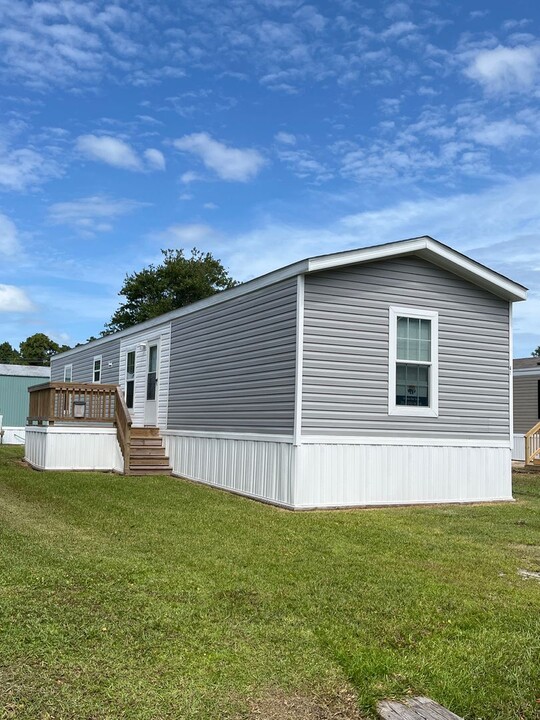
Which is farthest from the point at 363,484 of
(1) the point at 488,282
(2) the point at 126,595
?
(2) the point at 126,595

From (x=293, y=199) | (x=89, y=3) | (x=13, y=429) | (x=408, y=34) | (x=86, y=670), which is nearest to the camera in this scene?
(x=86, y=670)

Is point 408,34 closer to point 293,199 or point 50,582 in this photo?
point 293,199

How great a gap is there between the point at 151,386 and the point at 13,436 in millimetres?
13725

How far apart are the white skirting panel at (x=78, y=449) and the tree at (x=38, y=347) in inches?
1919

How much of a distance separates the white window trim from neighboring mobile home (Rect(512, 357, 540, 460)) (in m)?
13.6

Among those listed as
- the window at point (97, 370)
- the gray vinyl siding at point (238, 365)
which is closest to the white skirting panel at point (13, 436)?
the window at point (97, 370)

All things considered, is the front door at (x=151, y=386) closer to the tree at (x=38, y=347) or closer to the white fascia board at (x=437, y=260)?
the white fascia board at (x=437, y=260)

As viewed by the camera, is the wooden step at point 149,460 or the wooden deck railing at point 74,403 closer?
the wooden deck railing at point 74,403

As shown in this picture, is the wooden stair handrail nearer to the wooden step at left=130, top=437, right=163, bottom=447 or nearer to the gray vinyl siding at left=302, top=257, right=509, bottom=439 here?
the wooden step at left=130, top=437, right=163, bottom=447

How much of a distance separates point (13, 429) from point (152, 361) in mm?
13877

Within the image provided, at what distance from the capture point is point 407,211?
1658cm

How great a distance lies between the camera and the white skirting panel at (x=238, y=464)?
32.4 ft

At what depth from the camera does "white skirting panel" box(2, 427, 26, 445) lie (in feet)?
88.3

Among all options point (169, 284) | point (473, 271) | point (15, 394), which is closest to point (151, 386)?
point (473, 271)
